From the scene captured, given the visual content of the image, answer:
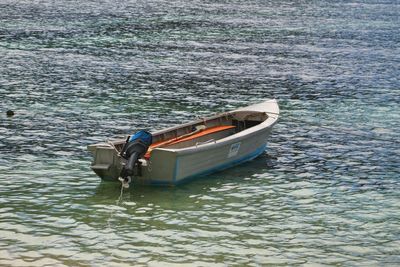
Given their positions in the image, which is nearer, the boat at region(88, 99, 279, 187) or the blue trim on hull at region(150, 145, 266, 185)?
Result: the boat at region(88, 99, 279, 187)

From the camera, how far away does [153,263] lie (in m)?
17.9

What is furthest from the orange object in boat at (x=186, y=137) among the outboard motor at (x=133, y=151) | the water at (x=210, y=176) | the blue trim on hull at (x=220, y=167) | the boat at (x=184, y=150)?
the water at (x=210, y=176)

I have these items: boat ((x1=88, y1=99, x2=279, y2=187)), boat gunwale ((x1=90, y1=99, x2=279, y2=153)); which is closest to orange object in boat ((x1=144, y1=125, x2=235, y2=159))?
boat ((x1=88, y1=99, x2=279, y2=187))

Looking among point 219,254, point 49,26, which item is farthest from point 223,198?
point 49,26

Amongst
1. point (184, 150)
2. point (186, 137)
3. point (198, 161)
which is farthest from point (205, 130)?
point (184, 150)

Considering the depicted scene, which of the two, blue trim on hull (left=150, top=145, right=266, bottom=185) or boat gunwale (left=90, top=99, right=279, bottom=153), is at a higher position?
boat gunwale (left=90, top=99, right=279, bottom=153)

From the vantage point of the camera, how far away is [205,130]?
27969mm

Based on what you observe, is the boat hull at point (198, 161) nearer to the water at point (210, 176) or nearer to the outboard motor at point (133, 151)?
the water at point (210, 176)

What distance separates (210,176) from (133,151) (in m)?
3.29

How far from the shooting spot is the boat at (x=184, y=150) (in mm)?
23000

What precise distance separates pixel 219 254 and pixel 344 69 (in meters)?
36.2

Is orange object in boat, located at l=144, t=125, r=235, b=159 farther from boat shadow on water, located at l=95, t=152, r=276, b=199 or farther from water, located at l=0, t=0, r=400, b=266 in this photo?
water, located at l=0, t=0, r=400, b=266

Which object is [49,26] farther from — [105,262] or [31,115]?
[105,262]

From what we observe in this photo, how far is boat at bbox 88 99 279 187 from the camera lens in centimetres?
2300
